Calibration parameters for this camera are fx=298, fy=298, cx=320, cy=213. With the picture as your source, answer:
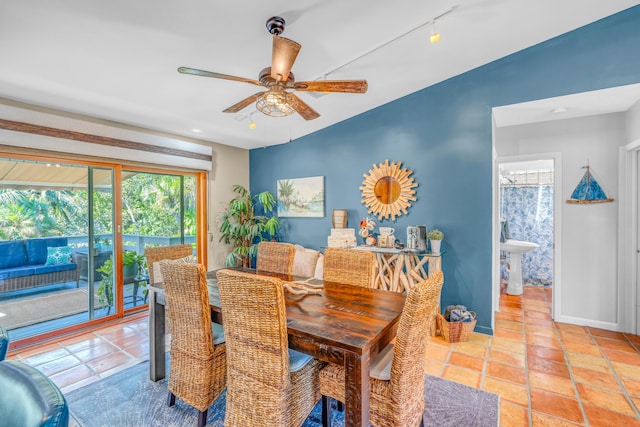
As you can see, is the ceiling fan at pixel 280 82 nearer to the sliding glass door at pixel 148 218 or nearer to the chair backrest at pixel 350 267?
the chair backrest at pixel 350 267

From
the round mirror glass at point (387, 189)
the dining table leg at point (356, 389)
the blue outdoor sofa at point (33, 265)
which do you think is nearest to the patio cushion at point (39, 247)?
the blue outdoor sofa at point (33, 265)

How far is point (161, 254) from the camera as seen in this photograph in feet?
9.39

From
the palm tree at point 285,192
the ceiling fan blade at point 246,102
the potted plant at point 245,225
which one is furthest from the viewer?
the palm tree at point 285,192

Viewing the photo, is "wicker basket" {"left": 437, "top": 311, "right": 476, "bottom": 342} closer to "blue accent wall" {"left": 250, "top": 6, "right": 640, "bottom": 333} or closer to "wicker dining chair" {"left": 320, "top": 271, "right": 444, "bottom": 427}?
"blue accent wall" {"left": 250, "top": 6, "right": 640, "bottom": 333}

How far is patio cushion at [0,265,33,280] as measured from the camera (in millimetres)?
2986

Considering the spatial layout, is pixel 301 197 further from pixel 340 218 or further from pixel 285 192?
pixel 340 218

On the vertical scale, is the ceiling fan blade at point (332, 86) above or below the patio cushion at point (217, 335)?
above

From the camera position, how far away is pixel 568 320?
3.50 m

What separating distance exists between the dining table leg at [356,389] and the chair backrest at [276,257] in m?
1.58

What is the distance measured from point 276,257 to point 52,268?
2591 millimetres

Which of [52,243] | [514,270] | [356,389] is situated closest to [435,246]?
[356,389]

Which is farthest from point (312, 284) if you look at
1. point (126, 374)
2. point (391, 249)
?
point (126, 374)

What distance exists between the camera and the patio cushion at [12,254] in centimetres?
297

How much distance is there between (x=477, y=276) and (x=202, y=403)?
9.49 feet
